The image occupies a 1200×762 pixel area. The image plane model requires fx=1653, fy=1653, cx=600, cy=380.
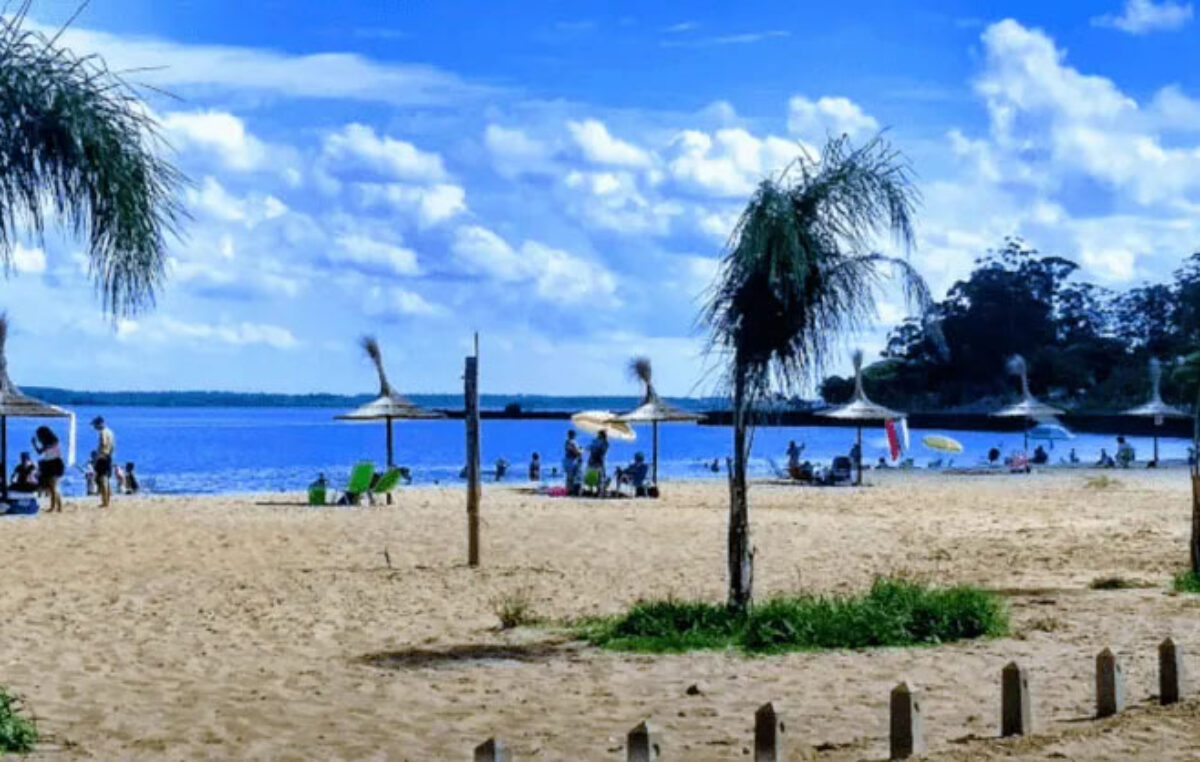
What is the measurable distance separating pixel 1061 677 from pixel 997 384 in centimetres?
9402

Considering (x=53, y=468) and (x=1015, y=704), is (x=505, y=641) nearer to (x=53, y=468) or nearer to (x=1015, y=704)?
(x=1015, y=704)

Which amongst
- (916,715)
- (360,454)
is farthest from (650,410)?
(360,454)

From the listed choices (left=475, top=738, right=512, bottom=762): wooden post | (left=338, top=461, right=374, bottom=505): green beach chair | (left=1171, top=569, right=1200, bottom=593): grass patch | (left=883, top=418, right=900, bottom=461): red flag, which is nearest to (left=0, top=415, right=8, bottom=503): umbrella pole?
(left=338, top=461, right=374, bottom=505): green beach chair

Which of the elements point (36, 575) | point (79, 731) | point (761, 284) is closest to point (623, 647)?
point (761, 284)

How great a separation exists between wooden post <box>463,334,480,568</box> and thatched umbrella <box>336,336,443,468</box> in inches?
513

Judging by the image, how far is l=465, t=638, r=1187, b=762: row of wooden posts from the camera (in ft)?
18.8

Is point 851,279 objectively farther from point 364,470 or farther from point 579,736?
point 364,470

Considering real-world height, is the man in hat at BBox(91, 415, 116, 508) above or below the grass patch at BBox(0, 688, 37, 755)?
above

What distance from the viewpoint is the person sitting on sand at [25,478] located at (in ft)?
84.8

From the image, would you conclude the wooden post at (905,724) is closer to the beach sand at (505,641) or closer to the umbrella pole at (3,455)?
the beach sand at (505,641)

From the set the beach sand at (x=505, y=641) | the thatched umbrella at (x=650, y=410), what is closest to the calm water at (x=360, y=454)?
the thatched umbrella at (x=650, y=410)

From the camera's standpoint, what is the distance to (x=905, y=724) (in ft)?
23.5

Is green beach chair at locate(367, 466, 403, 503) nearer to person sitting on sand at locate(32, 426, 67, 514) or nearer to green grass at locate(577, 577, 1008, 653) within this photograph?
person sitting on sand at locate(32, 426, 67, 514)

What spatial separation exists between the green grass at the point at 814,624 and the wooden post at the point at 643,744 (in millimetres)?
5244
